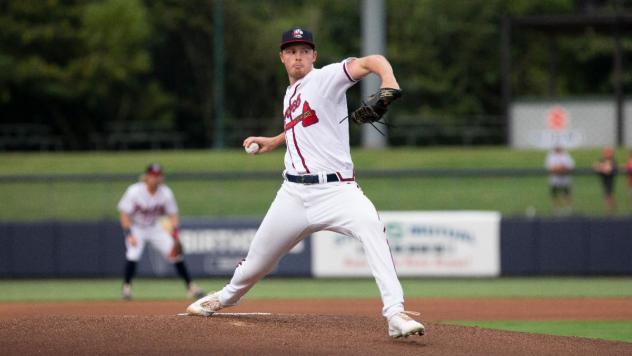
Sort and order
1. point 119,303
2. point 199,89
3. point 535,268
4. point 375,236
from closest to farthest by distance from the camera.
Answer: point 375,236 < point 119,303 < point 535,268 < point 199,89

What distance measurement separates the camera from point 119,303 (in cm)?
1341

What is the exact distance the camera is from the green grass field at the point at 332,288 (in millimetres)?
14664

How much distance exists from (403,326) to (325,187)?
1.06 m

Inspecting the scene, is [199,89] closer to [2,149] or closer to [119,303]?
[2,149]

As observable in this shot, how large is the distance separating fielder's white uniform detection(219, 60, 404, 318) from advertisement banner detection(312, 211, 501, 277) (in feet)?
32.4

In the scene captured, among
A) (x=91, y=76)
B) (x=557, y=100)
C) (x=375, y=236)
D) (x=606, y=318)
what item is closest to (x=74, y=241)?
(x=606, y=318)

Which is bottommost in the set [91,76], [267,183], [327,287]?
[327,287]

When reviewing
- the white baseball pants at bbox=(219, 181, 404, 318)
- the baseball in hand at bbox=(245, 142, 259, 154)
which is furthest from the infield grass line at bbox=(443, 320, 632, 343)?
the baseball in hand at bbox=(245, 142, 259, 154)

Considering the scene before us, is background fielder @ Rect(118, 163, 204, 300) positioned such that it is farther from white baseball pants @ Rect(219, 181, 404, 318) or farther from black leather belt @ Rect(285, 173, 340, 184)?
black leather belt @ Rect(285, 173, 340, 184)

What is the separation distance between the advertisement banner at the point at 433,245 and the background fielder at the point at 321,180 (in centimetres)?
987

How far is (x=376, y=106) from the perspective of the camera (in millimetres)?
6477

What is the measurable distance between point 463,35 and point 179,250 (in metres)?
36.1

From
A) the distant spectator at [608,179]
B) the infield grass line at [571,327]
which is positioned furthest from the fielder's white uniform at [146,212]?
the distant spectator at [608,179]

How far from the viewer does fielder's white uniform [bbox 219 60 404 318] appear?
7.02 meters
